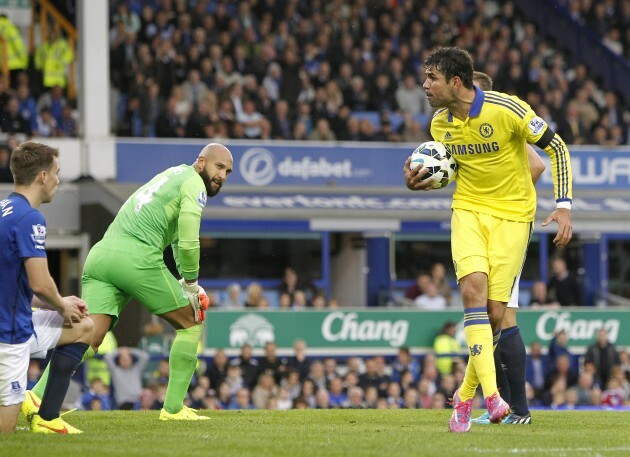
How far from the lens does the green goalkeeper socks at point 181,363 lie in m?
9.16

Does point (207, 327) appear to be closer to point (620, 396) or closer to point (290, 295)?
point (290, 295)

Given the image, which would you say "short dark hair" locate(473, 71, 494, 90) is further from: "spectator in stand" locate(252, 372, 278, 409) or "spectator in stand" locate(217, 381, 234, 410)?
"spectator in stand" locate(252, 372, 278, 409)

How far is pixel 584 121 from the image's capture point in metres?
25.5

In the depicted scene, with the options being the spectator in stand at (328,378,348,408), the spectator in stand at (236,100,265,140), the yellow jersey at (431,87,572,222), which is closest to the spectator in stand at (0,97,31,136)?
the spectator in stand at (236,100,265,140)

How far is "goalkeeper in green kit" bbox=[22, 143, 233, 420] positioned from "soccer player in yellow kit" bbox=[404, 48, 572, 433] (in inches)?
56.0

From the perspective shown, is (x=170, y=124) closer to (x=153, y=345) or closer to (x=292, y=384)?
(x=153, y=345)

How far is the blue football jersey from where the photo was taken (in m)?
7.52

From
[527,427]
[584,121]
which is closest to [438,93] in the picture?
[527,427]

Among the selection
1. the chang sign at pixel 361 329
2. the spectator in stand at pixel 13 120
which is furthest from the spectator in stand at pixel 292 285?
the spectator in stand at pixel 13 120

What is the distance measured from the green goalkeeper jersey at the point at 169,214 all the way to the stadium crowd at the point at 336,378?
24.4 ft

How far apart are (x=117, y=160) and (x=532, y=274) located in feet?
25.3

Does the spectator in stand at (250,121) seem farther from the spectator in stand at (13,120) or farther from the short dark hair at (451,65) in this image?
the short dark hair at (451,65)

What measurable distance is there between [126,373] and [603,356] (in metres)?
6.80

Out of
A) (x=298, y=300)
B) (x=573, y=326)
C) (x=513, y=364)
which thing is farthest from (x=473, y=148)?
(x=573, y=326)
